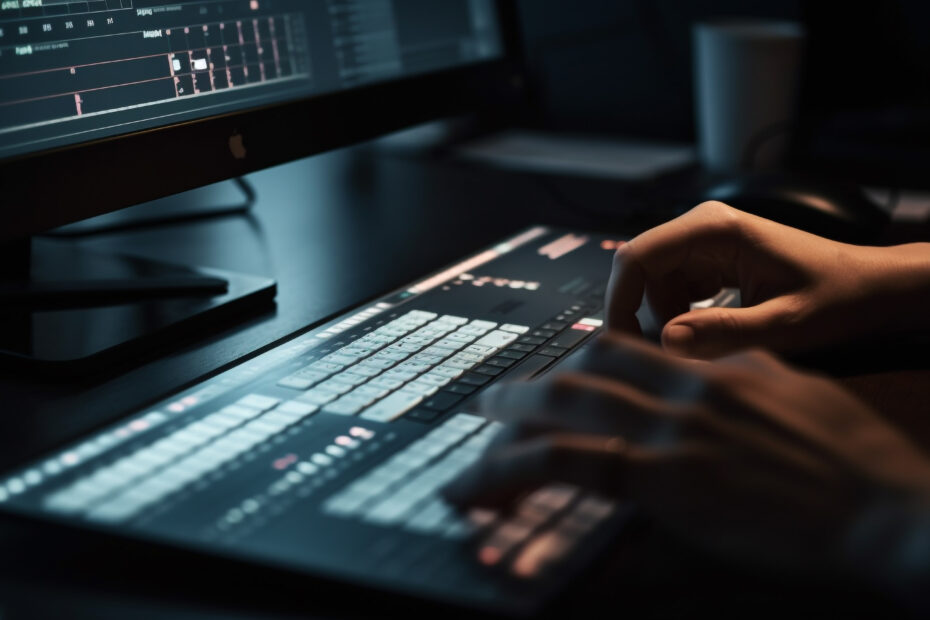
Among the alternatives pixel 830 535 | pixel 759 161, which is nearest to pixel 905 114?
pixel 759 161

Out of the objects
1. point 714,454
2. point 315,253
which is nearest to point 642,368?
point 714,454

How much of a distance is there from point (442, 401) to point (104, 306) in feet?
1.06

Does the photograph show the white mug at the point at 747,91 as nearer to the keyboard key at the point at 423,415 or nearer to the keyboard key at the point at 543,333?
the keyboard key at the point at 543,333

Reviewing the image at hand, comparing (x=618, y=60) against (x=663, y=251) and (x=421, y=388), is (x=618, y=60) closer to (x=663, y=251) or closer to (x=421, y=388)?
(x=663, y=251)

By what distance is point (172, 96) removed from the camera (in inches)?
25.3

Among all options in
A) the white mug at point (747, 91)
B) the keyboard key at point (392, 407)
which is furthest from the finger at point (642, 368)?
the white mug at point (747, 91)

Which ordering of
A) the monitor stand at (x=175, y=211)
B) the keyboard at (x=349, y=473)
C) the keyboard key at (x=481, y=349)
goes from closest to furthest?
the keyboard at (x=349, y=473), the keyboard key at (x=481, y=349), the monitor stand at (x=175, y=211)

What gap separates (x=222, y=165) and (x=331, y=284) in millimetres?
156

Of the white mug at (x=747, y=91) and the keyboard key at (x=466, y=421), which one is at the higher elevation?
the white mug at (x=747, y=91)

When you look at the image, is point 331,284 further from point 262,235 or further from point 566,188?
point 566,188

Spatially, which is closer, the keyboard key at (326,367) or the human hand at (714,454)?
the human hand at (714,454)

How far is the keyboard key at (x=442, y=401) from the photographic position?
19.8 inches

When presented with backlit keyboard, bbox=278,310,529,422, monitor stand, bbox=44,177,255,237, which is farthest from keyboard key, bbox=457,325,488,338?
monitor stand, bbox=44,177,255,237

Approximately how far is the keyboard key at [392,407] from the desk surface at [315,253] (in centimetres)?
13
